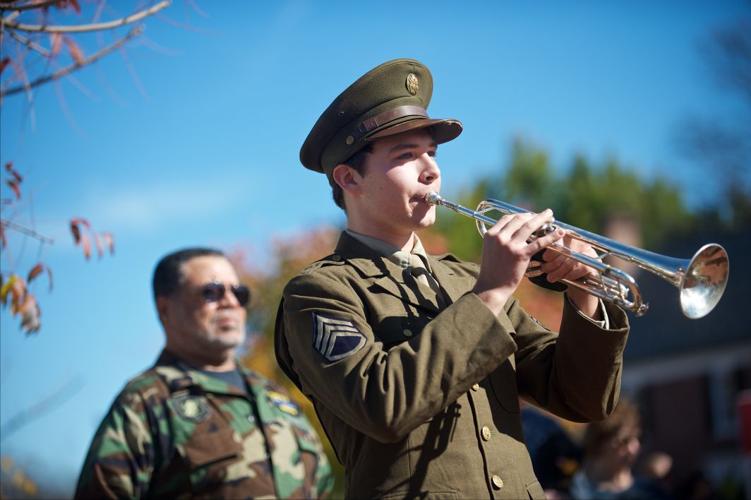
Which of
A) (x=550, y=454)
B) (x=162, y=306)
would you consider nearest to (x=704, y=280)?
(x=162, y=306)

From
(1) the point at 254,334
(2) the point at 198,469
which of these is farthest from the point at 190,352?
(1) the point at 254,334

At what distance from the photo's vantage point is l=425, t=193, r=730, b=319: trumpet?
10.8 ft

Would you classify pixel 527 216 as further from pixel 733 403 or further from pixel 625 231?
pixel 625 231

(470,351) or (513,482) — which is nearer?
(470,351)

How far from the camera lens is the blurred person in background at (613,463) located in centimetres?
803

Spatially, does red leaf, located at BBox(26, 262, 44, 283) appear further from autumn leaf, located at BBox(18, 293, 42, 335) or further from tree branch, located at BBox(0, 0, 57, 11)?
tree branch, located at BBox(0, 0, 57, 11)

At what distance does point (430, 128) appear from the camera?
3.57m

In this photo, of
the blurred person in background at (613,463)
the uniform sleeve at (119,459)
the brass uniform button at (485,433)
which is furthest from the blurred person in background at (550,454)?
the brass uniform button at (485,433)

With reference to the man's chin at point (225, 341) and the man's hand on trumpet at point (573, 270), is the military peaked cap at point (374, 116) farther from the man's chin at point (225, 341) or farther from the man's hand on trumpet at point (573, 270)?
the man's chin at point (225, 341)

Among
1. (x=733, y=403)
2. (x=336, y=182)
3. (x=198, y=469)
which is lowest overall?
(x=733, y=403)

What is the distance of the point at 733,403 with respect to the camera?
2858 cm

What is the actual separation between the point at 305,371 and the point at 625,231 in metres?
38.8

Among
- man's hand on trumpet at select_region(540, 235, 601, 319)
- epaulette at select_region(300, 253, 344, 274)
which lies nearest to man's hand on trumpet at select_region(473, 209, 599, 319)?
man's hand on trumpet at select_region(540, 235, 601, 319)

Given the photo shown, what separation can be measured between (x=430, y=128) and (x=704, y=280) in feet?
3.47
